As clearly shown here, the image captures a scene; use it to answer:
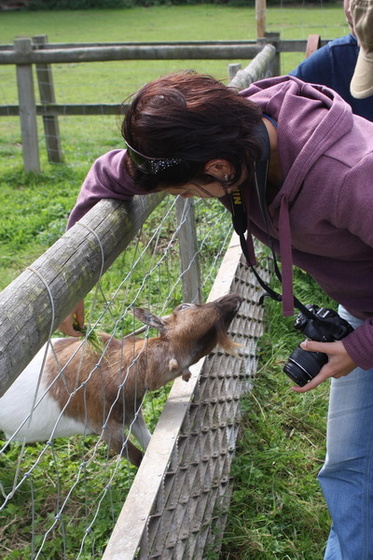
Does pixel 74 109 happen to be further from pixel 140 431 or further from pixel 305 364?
pixel 305 364

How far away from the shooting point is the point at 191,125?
1845 millimetres

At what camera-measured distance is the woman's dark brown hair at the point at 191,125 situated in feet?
6.05

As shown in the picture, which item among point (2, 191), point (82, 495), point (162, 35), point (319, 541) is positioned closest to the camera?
point (319, 541)

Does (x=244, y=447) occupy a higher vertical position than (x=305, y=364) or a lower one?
lower

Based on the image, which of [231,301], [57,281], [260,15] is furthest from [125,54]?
[57,281]

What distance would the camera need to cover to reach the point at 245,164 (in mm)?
1959

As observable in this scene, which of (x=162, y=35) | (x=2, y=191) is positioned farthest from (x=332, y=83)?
(x=162, y=35)

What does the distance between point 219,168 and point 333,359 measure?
0.72 m

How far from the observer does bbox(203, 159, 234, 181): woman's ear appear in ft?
6.31

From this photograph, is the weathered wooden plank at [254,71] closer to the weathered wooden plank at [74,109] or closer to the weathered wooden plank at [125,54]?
the weathered wooden plank at [125,54]

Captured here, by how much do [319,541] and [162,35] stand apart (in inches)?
1034

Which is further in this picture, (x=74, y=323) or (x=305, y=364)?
(x=74, y=323)

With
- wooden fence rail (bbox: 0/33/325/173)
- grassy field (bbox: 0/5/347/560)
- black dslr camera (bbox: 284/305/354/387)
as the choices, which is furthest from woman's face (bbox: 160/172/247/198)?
wooden fence rail (bbox: 0/33/325/173)

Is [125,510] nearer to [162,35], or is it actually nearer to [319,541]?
[319,541]
